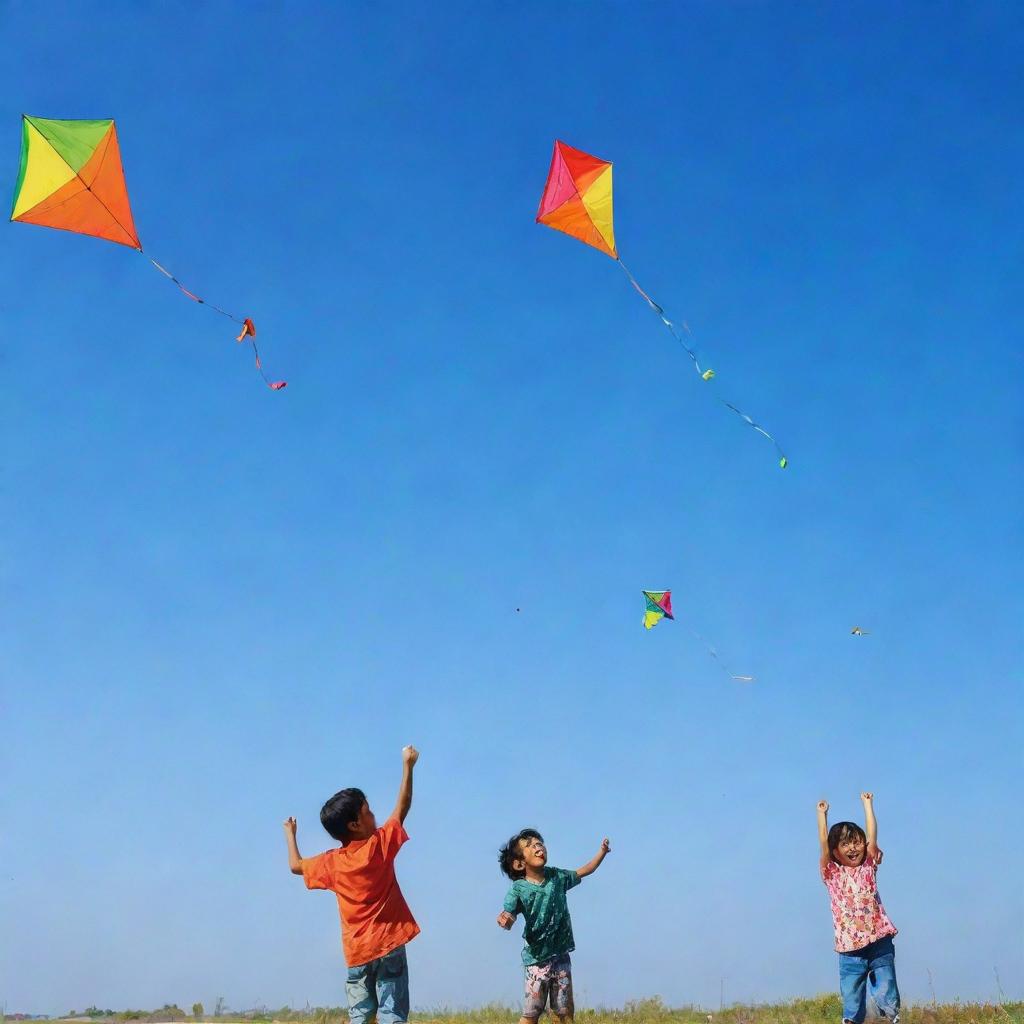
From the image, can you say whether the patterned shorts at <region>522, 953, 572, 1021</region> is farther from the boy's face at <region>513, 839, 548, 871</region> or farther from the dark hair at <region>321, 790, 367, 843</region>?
the dark hair at <region>321, 790, 367, 843</region>

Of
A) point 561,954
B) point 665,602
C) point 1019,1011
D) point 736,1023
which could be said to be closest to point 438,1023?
point 561,954

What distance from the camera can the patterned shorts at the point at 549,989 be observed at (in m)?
7.60

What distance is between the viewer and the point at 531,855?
7.72m

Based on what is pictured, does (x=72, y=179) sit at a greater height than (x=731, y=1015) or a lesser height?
greater

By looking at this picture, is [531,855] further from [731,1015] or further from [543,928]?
[731,1015]

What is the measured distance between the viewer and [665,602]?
1639cm

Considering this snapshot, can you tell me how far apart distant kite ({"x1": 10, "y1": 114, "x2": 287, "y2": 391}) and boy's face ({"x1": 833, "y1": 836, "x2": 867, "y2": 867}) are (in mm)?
6838

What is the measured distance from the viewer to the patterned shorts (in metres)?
7.60

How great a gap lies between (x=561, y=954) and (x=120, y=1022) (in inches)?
151

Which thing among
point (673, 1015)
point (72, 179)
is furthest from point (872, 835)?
point (72, 179)

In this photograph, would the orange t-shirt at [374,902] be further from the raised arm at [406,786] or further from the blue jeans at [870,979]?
the blue jeans at [870,979]

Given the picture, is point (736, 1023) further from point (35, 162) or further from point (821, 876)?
point (35, 162)

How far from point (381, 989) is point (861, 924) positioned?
3471 millimetres

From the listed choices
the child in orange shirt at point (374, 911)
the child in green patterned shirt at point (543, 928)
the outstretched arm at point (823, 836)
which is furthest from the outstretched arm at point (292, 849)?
the outstretched arm at point (823, 836)
